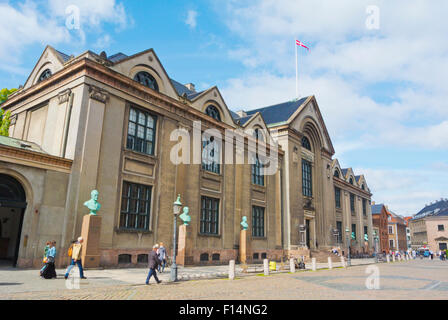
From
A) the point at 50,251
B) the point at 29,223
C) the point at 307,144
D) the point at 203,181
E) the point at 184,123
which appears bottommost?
the point at 50,251

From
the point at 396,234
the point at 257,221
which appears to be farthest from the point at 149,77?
the point at 396,234

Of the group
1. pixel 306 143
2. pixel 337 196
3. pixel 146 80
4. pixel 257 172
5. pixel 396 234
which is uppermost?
pixel 306 143

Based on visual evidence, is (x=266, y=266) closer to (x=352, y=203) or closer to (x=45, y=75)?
(x=45, y=75)

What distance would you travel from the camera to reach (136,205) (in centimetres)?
2255

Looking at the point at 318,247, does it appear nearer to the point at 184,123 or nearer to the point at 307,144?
the point at 307,144

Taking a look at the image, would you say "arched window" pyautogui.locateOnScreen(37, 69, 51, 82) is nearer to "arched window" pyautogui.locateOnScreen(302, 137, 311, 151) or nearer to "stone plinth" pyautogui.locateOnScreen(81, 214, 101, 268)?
"stone plinth" pyautogui.locateOnScreen(81, 214, 101, 268)

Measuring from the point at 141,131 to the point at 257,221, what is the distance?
→ 1531 centimetres

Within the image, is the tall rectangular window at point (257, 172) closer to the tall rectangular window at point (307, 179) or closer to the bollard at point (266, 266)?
the tall rectangular window at point (307, 179)

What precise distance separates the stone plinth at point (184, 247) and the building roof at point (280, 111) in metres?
20.5

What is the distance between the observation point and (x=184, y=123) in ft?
88.1

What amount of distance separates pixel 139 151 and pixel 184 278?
32.1 feet

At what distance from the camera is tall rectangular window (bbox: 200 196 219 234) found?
27.7 metres

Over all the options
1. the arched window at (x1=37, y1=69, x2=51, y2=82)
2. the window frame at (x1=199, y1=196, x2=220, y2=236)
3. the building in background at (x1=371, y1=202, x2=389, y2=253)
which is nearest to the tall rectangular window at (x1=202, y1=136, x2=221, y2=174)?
the window frame at (x1=199, y1=196, x2=220, y2=236)
